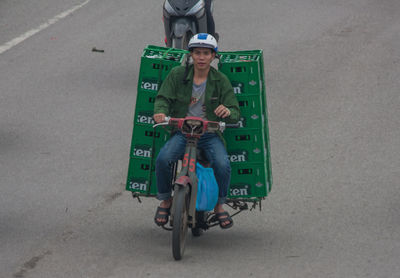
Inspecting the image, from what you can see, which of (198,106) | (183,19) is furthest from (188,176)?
(183,19)

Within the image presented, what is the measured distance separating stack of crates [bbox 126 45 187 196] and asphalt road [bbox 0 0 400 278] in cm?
51

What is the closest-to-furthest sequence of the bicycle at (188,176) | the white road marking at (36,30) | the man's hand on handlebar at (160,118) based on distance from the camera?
the bicycle at (188,176), the man's hand on handlebar at (160,118), the white road marking at (36,30)

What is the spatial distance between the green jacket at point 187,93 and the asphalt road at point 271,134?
1.25m

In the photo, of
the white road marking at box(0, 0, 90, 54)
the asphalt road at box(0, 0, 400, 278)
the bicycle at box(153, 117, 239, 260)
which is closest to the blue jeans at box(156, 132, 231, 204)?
the bicycle at box(153, 117, 239, 260)

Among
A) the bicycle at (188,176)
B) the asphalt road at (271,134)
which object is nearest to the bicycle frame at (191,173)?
the bicycle at (188,176)

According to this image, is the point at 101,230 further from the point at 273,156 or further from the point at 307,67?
the point at 307,67

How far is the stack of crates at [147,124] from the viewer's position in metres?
8.70

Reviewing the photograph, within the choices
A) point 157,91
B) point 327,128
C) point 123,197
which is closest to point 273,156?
point 327,128

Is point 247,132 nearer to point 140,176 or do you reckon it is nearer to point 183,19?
point 140,176

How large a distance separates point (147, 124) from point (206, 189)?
0.95 m

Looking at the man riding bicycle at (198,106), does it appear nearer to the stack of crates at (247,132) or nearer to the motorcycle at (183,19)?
the stack of crates at (247,132)

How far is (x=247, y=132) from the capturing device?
868 centimetres

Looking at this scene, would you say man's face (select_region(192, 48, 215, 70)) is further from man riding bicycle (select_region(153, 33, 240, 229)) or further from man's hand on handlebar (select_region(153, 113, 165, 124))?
man's hand on handlebar (select_region(153, 113, 165, 124))

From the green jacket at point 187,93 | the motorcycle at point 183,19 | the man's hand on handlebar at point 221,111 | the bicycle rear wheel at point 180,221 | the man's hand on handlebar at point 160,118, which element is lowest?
the bicycle rear wheel at point 180,221
